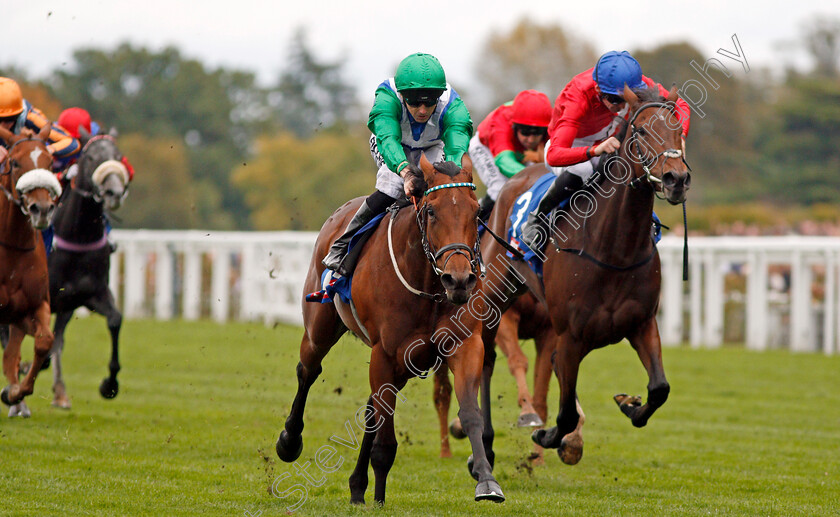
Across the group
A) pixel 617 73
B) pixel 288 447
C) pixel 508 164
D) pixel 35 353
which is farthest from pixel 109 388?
pixel 617 73

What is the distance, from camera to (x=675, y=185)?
5.42 meters

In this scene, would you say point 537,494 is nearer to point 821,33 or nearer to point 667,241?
point 667,241

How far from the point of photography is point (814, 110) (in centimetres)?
3731

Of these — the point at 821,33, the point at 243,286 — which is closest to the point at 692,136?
the point at 821,33

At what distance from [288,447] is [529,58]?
46586mm

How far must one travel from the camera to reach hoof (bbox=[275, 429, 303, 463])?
6.59 m

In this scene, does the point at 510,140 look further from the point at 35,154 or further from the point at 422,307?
the point at 35,154

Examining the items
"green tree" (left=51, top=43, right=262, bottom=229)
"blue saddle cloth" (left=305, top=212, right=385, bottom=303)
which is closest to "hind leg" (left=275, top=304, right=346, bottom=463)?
"blue saddle cloth" (left=305, top=212, right=385, bottom=303)

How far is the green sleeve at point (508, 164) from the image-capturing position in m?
8.10

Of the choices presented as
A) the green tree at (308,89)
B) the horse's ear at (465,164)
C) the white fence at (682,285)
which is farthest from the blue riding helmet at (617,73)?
the green tree at (308,89)

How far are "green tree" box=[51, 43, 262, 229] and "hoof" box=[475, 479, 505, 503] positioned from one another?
41536 mm

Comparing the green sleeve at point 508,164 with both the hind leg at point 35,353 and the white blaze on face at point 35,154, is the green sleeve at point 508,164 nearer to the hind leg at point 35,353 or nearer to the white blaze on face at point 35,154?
the white blaze on face at point 35,154

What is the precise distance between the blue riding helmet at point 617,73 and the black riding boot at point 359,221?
141 cm

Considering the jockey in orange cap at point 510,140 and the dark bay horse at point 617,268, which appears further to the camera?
the jockey in orange cap at point 510,140
